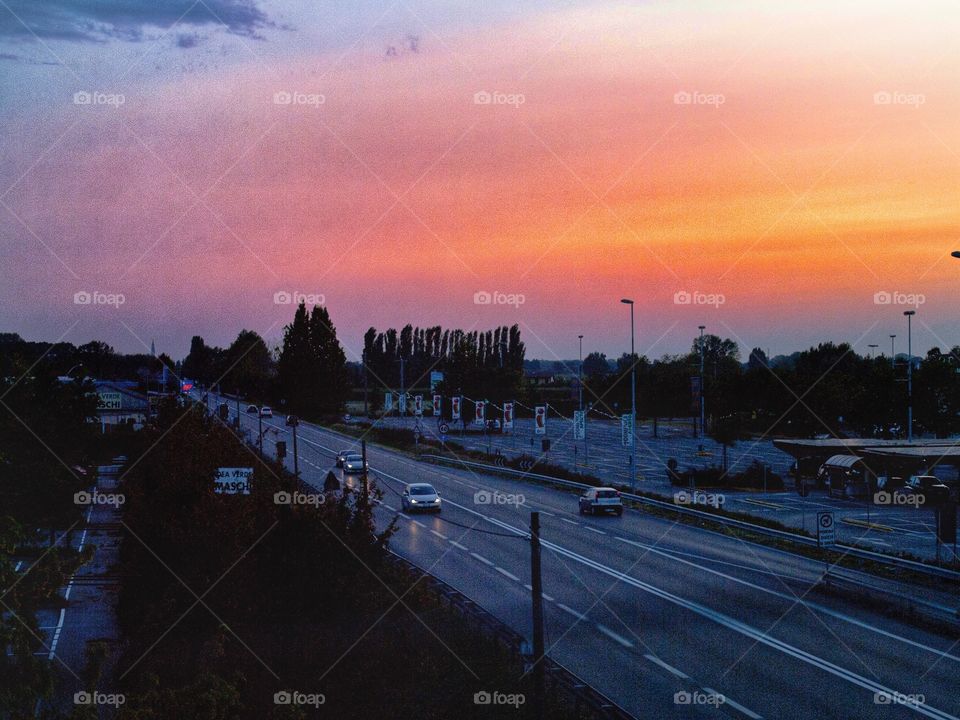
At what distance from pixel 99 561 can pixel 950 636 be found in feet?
83.7

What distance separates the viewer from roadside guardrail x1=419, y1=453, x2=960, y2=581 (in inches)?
930

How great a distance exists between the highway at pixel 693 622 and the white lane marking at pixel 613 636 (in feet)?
0.26

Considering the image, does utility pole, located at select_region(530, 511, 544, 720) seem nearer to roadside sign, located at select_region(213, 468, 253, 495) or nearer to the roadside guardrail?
roadside sign, located at select_region(213, 468, 253, 495)

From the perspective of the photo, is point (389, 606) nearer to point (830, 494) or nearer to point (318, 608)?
point (318, 608)

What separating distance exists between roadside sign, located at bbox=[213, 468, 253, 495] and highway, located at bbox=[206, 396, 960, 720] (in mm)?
6120

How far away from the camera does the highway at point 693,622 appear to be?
1519 cm

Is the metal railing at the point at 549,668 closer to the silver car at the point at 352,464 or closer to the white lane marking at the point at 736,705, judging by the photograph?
the white lane marking at the point at 736,705

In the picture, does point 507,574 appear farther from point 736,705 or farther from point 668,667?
point 736,705

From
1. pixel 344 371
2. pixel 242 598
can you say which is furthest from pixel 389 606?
pixel 344 371

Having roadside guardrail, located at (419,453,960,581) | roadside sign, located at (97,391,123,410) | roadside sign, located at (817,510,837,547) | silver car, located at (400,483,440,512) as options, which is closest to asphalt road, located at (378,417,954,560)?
roadside guardrail, located at (419,453,960,581)

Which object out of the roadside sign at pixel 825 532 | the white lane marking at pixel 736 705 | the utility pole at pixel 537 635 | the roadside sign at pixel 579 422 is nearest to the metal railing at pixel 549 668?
the utility pole at pixel 537 635

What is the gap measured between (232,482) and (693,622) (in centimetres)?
1031

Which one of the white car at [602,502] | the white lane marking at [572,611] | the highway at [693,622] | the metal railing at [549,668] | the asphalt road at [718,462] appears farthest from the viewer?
the white car at [602,502]

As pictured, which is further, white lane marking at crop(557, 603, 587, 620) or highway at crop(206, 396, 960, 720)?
white lane marking at crop(557, 603, 587, 620)
